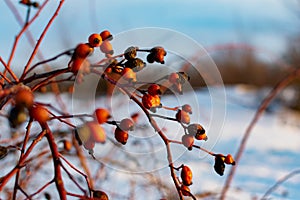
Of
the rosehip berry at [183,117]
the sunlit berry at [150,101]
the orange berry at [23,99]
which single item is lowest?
the orange berry at [23,99]

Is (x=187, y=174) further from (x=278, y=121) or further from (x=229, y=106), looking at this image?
(x=229, y=106)

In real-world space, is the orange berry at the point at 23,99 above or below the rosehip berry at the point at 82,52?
below

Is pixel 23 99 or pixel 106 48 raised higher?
pixel 106 48

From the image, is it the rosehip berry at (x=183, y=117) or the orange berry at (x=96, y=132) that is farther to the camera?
the rosehip berry at (x=183, y=117)

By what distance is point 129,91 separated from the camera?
487 millimetres

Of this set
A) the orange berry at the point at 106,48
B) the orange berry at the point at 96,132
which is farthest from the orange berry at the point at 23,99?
the orange berry at the point at 106,48

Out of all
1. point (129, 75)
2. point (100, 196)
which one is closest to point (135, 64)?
point (129, 75)

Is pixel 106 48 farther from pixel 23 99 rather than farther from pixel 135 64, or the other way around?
pixel 23 99

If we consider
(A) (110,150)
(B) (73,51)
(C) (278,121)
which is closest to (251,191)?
(A) (110,150)

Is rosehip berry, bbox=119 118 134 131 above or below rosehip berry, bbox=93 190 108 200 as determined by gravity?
above

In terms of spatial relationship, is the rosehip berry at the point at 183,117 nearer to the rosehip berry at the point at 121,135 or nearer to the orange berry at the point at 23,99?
the rosehip berry at the point at 121,135

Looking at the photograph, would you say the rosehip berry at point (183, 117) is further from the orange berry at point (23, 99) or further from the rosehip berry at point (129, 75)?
the orange berry at point (23, 99)

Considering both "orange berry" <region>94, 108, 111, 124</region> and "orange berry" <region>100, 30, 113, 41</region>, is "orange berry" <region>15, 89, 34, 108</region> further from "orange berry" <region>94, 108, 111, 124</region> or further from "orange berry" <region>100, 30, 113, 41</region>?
"orange berry" <region>100, 30, 113, 41</region>

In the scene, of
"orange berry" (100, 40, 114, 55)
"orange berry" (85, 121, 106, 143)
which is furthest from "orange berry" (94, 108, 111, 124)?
"orange berry" (100, 40, 114, 55)
